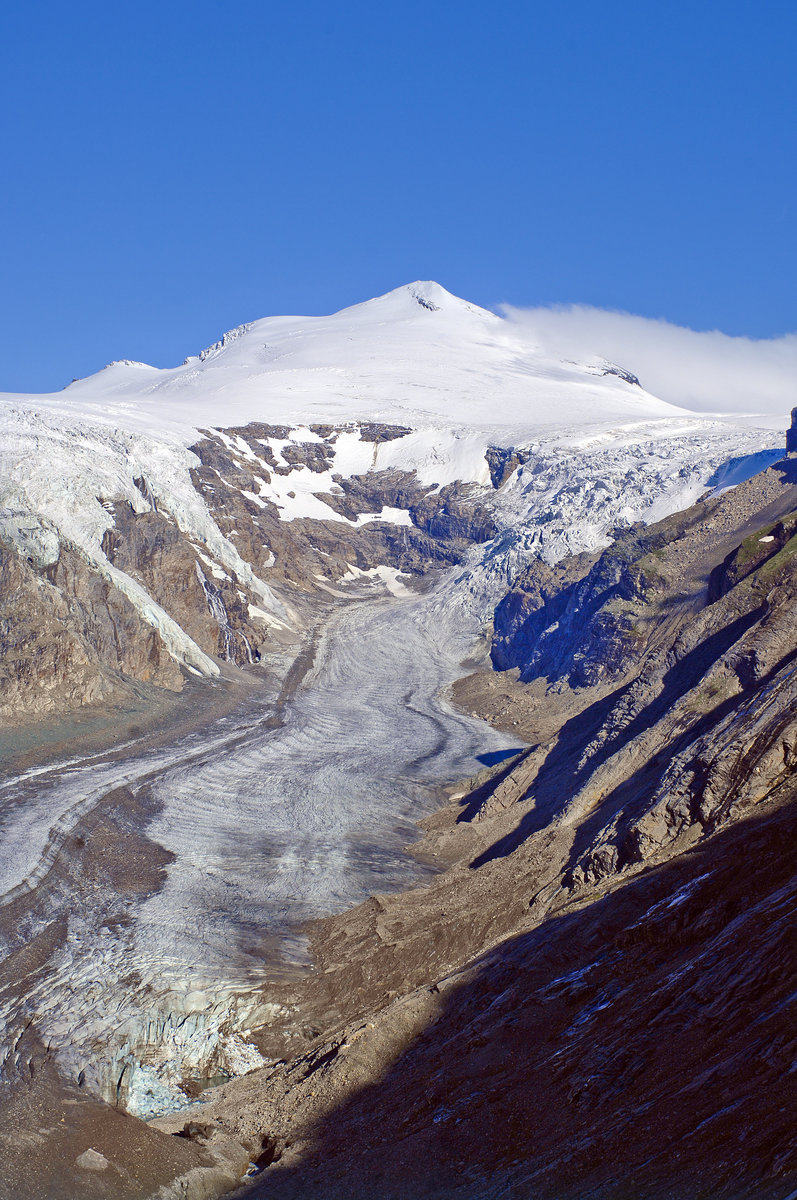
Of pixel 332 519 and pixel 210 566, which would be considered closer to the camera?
pixel 210 566

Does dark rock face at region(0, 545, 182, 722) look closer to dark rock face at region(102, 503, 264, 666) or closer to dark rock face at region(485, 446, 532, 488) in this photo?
dark rock face at region(102, 503, 264, 666)

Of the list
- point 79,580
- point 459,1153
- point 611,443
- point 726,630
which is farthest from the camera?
point 611,443

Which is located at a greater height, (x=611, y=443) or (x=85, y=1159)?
(x=611, y=443)

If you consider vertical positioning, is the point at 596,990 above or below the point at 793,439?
below

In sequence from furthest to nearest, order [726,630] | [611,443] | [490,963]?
1. [611,443]
2. [726,630]
3. [490,963]

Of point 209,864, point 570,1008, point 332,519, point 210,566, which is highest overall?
point 332,519

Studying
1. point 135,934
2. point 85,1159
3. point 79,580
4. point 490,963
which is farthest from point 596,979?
point 79,580

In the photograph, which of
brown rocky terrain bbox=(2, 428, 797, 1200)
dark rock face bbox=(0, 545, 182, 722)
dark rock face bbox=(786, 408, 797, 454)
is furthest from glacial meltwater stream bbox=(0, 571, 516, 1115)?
dark rock face bbox=(786, 408, 797, 454)

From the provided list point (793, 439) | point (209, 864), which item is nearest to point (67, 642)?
point (209, 864)

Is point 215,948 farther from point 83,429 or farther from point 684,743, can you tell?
point 83,429

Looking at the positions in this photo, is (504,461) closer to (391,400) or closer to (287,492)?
(287,492)

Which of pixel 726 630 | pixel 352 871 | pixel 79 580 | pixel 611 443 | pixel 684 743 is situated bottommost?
pixel 352 871
